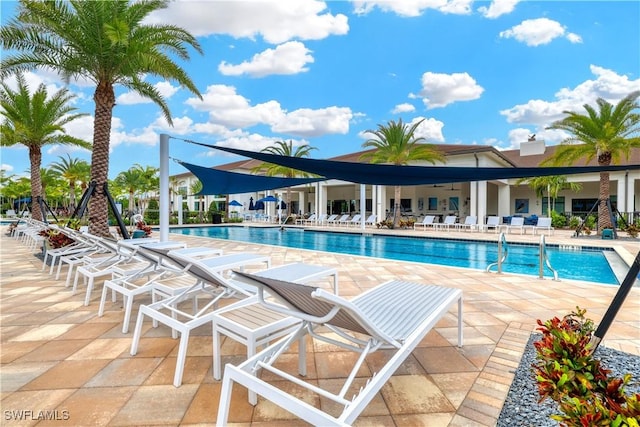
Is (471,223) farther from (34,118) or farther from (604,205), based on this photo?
(34,118)

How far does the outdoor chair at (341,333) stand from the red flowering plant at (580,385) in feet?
2.19

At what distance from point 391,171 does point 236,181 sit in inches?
137

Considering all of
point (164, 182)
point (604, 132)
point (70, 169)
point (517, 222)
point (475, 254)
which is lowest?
point (475, 254)

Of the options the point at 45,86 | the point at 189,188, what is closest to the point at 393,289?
the point at 45,86

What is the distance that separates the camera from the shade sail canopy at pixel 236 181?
21.3ft

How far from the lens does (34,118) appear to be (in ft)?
41.3

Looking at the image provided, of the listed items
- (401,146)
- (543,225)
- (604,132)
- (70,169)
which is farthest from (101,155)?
(70,169)

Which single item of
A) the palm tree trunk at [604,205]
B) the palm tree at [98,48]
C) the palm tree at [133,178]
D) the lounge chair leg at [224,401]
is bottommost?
the lounge chair leg at [224,401]

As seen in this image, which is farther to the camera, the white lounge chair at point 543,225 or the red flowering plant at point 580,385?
the white lounge chair at point 543,225

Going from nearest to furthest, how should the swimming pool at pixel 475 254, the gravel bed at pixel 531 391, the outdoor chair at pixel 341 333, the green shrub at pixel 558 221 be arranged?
the outdoor chair at pixel 341 333
the gravel bed at pixel 531 391
the swimming pool at pixel 475 254
the green shrub at pixel 558 221

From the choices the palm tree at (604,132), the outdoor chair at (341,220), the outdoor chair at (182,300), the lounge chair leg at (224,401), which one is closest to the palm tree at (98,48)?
the outdoor chair at (182,300)

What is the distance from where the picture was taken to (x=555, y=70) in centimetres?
1636

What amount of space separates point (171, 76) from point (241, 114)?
122 ft

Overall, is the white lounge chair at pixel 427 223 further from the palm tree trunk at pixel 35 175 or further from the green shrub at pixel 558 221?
the palm tree trunk at pixel 35 175
